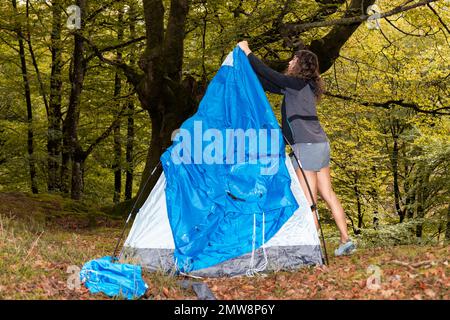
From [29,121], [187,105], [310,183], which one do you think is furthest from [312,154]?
[29,121]

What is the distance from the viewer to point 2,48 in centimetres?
1617

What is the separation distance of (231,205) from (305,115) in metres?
1.30

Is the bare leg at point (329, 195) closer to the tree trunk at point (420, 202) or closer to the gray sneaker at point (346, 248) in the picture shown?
the gray sneaker at point (346, 248)

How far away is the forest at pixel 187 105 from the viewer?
20.5ft

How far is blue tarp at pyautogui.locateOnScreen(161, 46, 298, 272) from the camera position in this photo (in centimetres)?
537

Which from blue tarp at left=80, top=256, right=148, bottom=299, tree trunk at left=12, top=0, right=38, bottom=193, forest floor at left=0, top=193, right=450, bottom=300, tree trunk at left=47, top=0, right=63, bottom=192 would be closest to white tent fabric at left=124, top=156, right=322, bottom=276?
forest floor at left=0, top=193, right=450, bottom=300

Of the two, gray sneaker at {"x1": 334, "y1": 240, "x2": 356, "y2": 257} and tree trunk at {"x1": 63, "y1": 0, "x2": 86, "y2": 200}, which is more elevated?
tree trunk at {"x1": 63, "y1": 0, "x2": 86, "y2": 200}

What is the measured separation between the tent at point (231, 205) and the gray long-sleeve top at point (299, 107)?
0.95 feet

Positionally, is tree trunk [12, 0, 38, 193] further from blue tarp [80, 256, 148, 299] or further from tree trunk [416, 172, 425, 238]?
tree trunk [416, 172, 425, 238]

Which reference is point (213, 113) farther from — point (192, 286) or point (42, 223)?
point (42, 223)

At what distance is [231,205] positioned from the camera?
5.43 m

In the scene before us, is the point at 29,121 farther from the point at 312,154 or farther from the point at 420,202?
the point at 312,154
